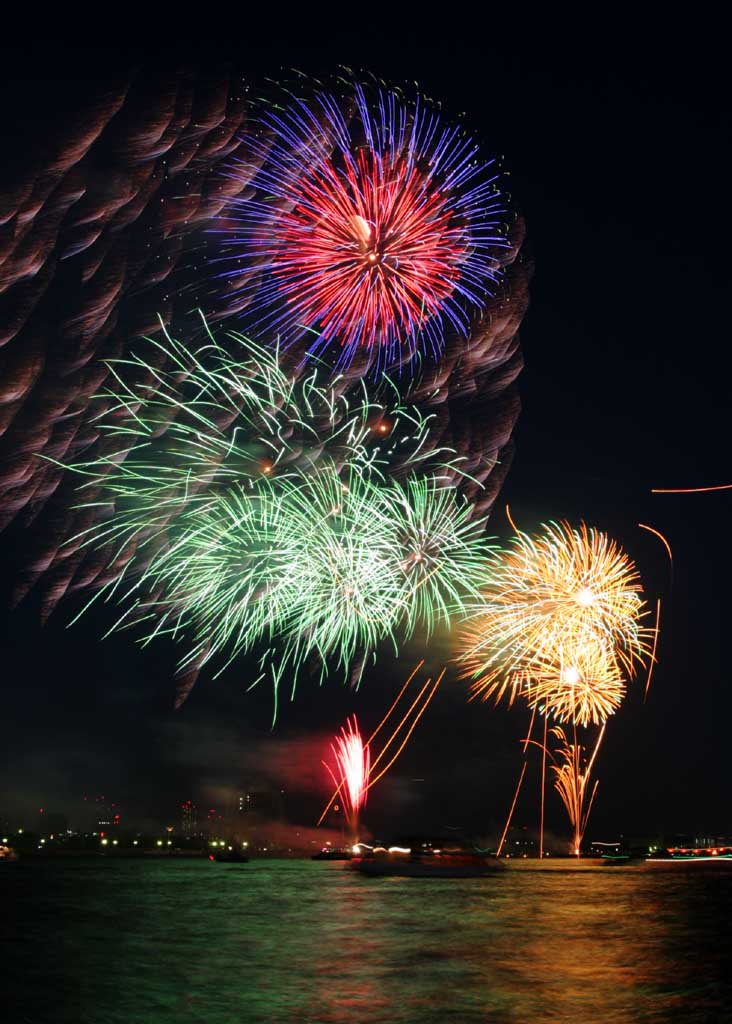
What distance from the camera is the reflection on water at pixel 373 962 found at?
67.1 feet

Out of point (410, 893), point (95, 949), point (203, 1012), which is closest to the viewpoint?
point (203, 1012)

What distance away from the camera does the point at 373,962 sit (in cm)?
2806

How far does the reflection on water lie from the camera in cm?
2044

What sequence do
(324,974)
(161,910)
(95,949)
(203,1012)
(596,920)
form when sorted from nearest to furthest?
(203,1012), (324,974), (95,949), (596,920), (161,910)

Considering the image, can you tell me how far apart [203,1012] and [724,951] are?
19.3m

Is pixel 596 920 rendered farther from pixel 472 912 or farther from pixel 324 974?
pixel 324 974

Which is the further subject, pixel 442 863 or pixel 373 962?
pixel 442 863

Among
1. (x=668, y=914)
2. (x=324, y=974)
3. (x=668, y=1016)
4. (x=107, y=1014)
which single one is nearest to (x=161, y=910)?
(x=668, y=914)

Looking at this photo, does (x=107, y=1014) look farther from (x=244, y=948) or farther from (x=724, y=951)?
(x=724, y=951)

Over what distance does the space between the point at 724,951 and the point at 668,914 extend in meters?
17.6

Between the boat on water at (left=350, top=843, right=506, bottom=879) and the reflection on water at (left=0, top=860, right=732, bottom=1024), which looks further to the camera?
the boat on water at (left=350, top=843, right=506, bottom=879)

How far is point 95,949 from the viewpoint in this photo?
34688 millimetres

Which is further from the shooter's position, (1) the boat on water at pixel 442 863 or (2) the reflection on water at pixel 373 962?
(1) the boat on water at pixel 442 863

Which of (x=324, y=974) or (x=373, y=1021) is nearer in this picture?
(x=373, y=1021)
